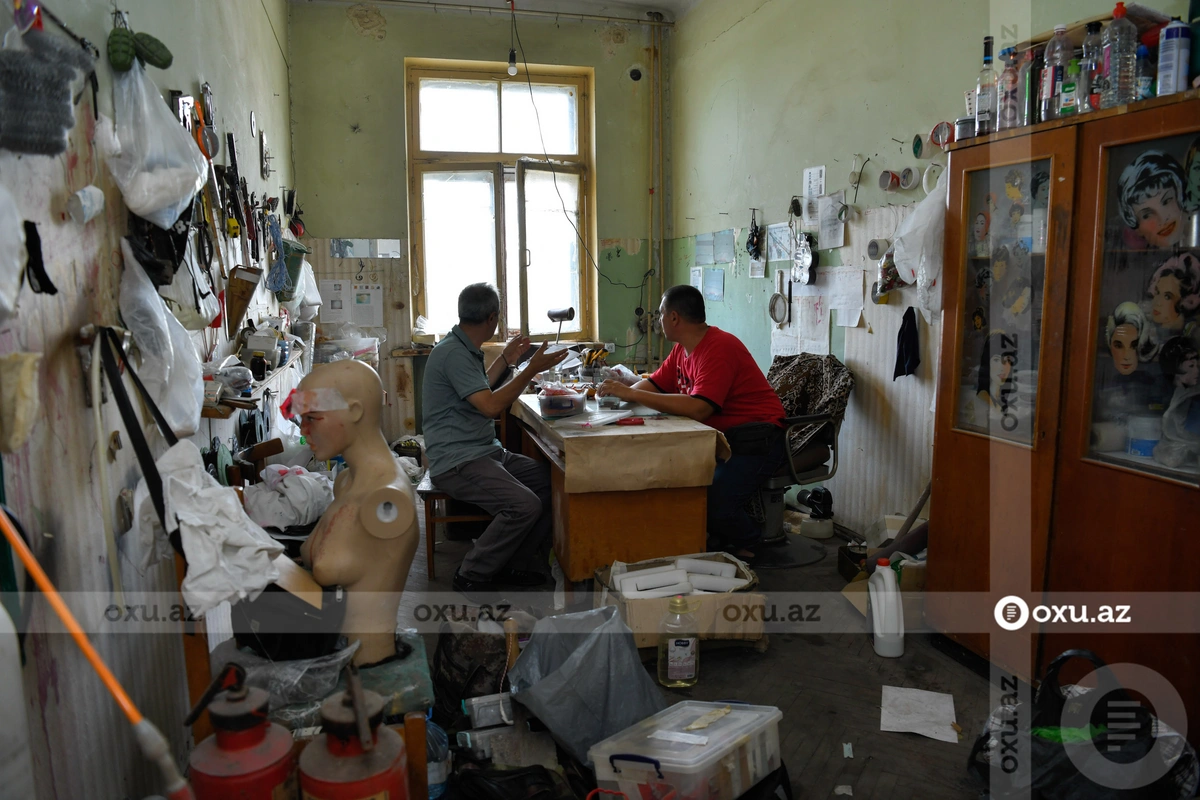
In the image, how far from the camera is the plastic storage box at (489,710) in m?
2.21

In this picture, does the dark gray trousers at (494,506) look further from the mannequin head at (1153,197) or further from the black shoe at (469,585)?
the mannequin head at (1153,197)

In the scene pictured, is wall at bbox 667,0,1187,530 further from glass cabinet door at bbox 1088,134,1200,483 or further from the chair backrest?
glass cabinet door at bbox 1088,134,1200,483

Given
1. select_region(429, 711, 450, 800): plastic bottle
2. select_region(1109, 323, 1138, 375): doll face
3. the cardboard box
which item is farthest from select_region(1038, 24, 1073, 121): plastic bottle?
select_region(429, 711, 450, 800): plastic bottle

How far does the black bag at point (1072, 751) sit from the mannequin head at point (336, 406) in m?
1.85

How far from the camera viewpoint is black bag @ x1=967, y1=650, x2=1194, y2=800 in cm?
179

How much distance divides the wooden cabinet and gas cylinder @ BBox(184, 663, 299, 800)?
2272mm

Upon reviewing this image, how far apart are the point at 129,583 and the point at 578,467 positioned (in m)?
1.52

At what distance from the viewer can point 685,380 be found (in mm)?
3869

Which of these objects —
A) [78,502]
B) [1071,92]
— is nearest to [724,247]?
[1071,92]

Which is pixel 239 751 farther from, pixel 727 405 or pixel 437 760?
pixel 727 405

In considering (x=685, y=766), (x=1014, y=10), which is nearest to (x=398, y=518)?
(x=685, y=766)

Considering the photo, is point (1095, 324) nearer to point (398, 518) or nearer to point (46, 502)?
point (398, 518)

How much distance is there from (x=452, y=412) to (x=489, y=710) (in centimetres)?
145

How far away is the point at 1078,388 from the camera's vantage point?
7.68 ft
